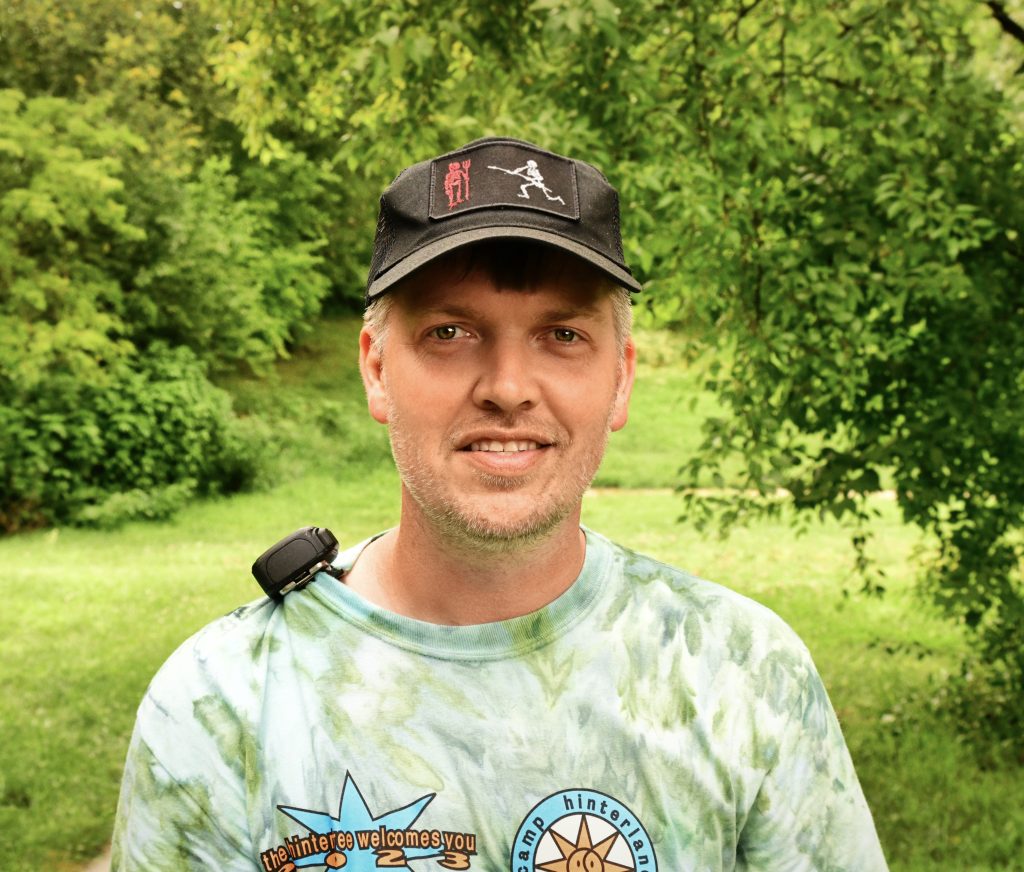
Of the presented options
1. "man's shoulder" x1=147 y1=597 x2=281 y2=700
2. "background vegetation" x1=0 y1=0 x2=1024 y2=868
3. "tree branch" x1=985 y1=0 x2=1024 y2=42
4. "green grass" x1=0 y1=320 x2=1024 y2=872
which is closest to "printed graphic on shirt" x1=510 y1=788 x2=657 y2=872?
"man's shoulder" x1=147 y1=597 x2=281 y2=700

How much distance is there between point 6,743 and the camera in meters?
7.07

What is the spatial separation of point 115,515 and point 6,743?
10.0 meters

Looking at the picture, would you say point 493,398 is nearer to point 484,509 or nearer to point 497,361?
point 497,361

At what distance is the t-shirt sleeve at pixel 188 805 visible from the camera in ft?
5.24

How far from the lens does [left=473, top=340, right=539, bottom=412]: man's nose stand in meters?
1.63

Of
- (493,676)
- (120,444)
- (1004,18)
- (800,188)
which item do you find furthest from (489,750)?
(120,444)

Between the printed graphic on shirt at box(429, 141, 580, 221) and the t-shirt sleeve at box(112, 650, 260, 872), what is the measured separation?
85 centimetres

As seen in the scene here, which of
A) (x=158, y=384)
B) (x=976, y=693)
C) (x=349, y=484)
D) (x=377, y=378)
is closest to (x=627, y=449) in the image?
(x=349, y=484)

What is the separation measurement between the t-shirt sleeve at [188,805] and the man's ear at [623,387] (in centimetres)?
77

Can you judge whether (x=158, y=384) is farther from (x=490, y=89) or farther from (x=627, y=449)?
(x=490, y=89)

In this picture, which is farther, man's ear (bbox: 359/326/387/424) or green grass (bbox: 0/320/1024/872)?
green grass (bbox: 0/320/1024/872)

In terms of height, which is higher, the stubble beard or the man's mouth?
the man's mouth

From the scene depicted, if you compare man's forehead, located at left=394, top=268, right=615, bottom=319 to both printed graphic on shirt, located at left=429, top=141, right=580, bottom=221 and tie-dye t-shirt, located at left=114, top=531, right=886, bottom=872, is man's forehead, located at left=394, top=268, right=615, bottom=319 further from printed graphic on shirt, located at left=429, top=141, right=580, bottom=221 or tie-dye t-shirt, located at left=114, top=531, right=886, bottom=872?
tie-dye t-shirt, located at left=114, top=531, right=886, bottom=872

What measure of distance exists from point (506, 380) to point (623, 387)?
1.08 ft
